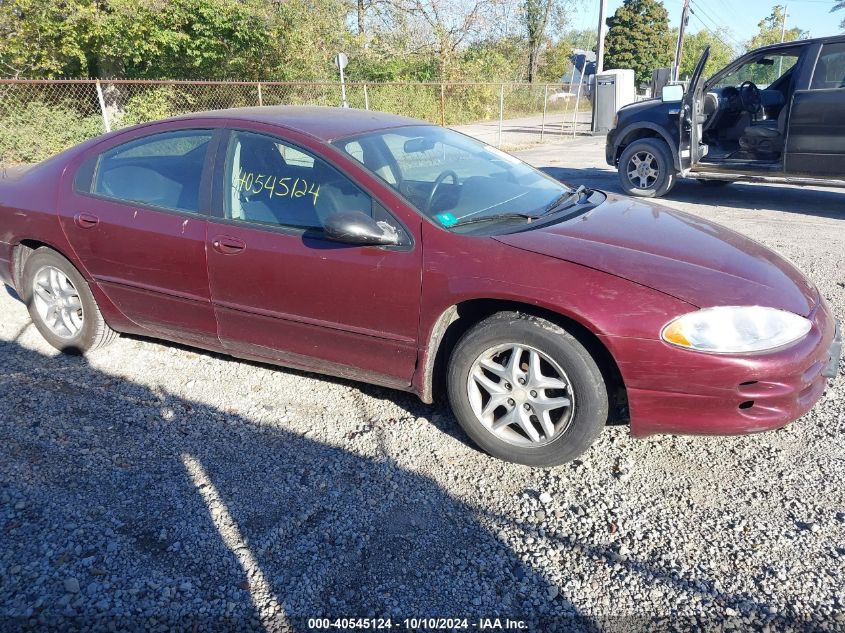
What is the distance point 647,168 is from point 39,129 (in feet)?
35.8

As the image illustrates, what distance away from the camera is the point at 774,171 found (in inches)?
311

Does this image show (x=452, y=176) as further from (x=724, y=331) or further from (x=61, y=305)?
(x=61, y=305)

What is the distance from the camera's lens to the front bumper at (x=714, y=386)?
8.20ft

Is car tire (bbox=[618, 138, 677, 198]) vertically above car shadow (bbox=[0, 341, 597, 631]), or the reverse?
car tire (bbox=[618, 138, 677, 198])

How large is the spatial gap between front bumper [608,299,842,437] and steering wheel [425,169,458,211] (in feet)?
3.69

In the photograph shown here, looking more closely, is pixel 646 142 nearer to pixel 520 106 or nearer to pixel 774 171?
pixel 774 171

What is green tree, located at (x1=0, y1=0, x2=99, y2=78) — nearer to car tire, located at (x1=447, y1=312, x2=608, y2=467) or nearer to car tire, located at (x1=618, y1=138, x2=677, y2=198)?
car tire, located at (x1=618, y1=138, x2=677, y2=198)

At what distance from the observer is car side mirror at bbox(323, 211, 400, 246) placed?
2.85 metres

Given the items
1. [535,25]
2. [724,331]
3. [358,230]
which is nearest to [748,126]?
[724,331]

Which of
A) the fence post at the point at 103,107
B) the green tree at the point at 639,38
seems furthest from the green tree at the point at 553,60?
the fence post at the point at 103,107

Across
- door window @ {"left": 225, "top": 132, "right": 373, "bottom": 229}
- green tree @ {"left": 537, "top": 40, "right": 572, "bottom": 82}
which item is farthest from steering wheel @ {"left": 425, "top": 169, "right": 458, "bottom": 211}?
green tree @ {"left": 537, "top": 40, "right": 572, "bottom": 82}

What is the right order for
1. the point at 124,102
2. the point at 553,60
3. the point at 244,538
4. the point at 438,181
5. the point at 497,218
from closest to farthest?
the point at 244,538
the point at 497,218
the point at 438,181
the point at 124,102
the point at 553,60

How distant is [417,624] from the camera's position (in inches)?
80.9

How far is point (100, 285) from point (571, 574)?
124 inches
